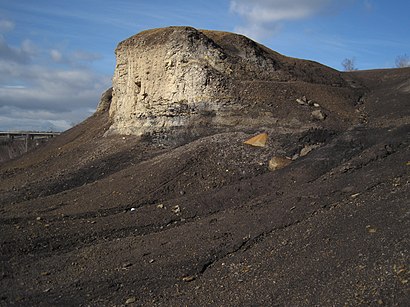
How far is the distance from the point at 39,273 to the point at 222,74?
1429 centimetres

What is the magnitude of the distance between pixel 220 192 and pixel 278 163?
260cm

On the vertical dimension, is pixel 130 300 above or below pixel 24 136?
below

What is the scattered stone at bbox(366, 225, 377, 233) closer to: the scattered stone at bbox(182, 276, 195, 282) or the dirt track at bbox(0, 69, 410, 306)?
the dirt track at bbox(0, 69, 410, 306)

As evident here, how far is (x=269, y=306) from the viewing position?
7.86 metres

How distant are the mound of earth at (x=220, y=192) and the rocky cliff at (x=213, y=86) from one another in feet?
0.29

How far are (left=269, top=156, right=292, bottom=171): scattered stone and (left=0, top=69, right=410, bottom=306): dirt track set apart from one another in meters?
0.25

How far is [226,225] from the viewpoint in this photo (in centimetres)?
1248

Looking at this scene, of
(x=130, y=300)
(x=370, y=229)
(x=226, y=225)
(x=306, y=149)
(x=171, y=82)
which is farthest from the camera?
(x=171, y=82)

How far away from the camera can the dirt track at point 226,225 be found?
8555mm

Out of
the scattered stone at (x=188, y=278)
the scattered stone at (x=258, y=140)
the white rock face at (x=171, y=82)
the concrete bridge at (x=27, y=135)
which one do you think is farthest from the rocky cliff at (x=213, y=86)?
the concrete bridge at (x=27, y=135)

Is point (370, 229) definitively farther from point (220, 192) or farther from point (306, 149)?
point (306, 149)

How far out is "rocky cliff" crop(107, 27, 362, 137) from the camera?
2195cm

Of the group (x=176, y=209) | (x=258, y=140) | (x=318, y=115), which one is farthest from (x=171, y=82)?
(x=176, y=209)

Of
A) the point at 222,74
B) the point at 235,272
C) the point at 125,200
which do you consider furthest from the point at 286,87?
the point at 235,272
